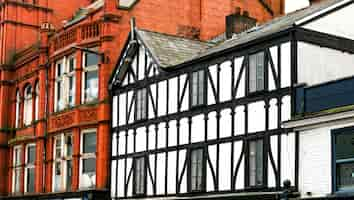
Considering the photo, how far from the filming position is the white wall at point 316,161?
21428 mm

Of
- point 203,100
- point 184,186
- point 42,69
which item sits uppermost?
point 42,69

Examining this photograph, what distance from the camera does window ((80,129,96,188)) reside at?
3375 cm

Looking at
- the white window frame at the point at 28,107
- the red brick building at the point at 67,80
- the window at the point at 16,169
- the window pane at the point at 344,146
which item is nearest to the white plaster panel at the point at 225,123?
the window pane at the point at 344,146

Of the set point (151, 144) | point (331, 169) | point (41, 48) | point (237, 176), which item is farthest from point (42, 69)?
point (331, 169)

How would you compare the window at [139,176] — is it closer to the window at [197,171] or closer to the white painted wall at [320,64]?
the window at [197,171]

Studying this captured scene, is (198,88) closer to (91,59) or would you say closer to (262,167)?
(262,167)

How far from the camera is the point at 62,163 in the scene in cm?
3638

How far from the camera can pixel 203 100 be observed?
2738 centimetres

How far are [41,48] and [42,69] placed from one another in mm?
1159

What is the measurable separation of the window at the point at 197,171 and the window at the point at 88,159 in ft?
24.8

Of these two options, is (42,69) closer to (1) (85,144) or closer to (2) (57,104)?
(2) (57,104)

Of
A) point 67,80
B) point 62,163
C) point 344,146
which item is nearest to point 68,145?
point 62,163

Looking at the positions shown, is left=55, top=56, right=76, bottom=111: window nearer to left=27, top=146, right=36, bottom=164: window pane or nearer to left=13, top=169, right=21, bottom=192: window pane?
left=27, top=146, right=36, bottom=164: window pane

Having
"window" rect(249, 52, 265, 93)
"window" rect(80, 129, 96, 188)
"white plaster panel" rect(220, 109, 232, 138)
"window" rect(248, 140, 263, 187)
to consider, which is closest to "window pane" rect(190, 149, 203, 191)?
"white plaster panel" rect(220, 109, 232, 138)
